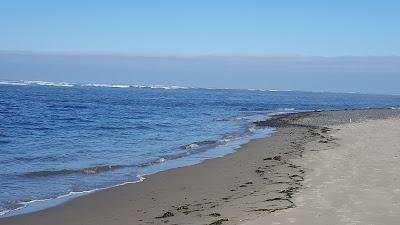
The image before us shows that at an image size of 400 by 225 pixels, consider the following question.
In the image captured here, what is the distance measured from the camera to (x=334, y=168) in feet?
44.3

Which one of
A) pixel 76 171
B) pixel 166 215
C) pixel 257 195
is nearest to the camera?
pixel 166 215

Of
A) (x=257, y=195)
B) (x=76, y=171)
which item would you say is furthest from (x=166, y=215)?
(x=76, y=171)

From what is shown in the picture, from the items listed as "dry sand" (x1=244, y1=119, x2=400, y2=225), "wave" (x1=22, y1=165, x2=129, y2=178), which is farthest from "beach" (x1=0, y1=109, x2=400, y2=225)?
"wave" (x1=22, y1=165, x2=129, y2=178)

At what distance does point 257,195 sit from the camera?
1059 centimetres

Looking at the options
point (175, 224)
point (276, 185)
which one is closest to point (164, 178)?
point (276, 185)

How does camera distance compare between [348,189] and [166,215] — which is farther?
[348,189]

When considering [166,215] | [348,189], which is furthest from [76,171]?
[348,189]

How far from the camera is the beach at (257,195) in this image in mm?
8586

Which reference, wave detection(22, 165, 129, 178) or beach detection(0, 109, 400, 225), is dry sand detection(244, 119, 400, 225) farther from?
wave detection(22, 165, 129, 178)

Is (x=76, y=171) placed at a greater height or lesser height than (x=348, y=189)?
lesser

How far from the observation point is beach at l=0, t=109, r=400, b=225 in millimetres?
8586

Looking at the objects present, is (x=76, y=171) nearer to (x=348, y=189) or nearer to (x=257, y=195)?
(x=257, y=195)

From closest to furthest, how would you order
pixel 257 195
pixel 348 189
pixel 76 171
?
pixel 348 189
pixel 257 195
pixel 76 171

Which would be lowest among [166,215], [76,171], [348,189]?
[76,171]
